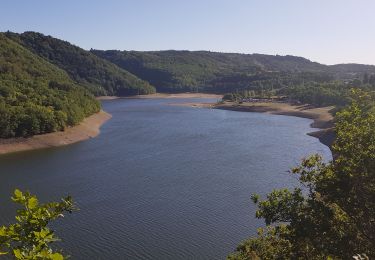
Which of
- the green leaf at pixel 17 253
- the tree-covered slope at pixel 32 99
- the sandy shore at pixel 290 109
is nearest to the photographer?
the green leaf at pixel 17 253

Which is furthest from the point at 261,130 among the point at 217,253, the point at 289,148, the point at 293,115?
the point at 217,253

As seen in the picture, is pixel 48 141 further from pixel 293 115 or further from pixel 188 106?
pixel 188 106

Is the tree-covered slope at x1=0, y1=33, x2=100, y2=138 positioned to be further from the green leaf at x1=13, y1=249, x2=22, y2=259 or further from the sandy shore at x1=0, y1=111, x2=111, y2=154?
the green leaf at x1=13, y1=249, x2=22, y2=259

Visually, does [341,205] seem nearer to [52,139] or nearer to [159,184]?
[159,184]

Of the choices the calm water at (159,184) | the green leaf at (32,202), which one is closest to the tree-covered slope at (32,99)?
the calm water at (159,184)

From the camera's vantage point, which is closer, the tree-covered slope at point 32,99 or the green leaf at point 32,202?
the green leaf at point 32,202

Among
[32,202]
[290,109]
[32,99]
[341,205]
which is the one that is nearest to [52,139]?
[32,99]

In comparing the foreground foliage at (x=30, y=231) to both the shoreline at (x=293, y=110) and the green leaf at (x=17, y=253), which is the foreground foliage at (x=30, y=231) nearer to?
the green leaf at (x=17, y=253)
